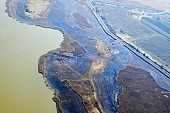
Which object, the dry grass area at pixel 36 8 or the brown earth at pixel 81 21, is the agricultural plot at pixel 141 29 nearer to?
the brown earth at pixel 81 21

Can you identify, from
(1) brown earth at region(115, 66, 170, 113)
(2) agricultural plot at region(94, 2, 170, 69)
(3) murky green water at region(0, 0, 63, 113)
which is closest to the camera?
(3) murky green water at region(0, 0, 63, 113)

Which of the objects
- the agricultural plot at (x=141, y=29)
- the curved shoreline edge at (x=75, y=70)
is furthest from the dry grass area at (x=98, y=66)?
the agricultural plot at (x=141, y=29)

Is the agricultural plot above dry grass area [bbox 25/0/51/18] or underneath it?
underneath

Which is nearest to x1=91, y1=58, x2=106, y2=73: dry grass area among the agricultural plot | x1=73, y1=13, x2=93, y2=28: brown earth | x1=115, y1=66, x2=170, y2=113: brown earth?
x1=115, y1=66, x2=170, y2=113: brown earth

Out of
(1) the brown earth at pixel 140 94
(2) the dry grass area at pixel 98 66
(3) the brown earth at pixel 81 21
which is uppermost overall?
(3) the brown earth at pixel 81 21

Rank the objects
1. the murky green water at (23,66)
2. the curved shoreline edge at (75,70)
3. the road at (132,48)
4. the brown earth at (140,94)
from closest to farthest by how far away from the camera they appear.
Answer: the murky green water at (23,66)
the curved shoreline edge at (75,70)
the brown earth at (140,94)
the road at (132,48)

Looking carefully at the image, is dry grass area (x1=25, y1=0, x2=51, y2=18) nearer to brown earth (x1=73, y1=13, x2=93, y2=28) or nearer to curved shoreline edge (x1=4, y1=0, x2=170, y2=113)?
curved shoreline edge (x1=4, y1=0, x2=170, y2=113)
